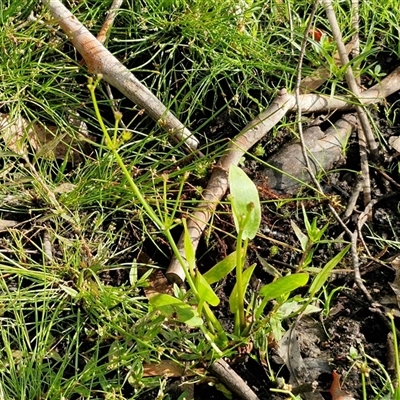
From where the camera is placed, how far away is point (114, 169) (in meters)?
1.90

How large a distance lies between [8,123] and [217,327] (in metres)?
0.86

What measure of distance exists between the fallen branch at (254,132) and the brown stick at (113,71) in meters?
0.12

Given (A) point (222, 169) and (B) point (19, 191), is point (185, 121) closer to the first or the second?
(A) point (222, 169)

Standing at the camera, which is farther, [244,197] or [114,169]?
[114,169]

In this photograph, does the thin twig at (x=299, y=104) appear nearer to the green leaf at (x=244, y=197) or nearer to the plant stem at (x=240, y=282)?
the green leaf at (x=244, y=197)

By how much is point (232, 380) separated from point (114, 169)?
0.67 metres

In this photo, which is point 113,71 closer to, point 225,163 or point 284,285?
point 225,163

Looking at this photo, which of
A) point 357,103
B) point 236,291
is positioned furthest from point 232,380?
point 357,103

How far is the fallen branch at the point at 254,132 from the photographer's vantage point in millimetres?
1842

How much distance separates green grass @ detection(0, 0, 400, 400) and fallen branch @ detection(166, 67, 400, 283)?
0.04m

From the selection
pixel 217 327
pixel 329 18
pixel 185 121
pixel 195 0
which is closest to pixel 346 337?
pixel 217 327

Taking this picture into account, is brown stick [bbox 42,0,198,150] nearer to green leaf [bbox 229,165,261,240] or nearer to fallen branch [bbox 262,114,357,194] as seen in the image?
fallen branch [bbox 262,114,357,194]

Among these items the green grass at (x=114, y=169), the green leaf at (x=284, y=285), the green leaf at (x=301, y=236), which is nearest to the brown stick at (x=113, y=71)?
the green grass at (x=114, y=169)

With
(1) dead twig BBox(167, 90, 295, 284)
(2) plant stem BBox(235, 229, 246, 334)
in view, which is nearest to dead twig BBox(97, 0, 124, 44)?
(1) dead twig BBox(167, 90, 295, 284)
